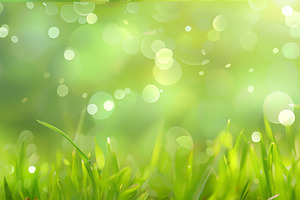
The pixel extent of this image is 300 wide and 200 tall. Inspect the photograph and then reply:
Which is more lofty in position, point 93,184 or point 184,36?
point 184,36

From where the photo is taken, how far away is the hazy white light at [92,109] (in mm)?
971

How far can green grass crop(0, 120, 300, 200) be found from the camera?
91 cm

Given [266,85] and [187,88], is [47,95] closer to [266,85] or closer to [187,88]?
[187,88]

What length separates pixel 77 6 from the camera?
986mm

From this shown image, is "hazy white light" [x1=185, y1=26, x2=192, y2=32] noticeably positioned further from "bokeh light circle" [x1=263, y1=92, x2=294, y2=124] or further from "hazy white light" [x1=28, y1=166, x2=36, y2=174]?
"hazy white light" [x1=28, y1=166, x2=36, y2=174]

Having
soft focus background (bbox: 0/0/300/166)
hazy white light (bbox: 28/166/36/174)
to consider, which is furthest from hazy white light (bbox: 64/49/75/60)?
hazy white light (bbox: 28/166/36/174)

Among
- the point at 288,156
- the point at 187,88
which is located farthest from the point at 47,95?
the point at 288,156

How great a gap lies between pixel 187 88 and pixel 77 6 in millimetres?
342

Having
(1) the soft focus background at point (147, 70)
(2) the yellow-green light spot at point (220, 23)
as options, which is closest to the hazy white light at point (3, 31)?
(1) the soft focus background at point (147, 70)

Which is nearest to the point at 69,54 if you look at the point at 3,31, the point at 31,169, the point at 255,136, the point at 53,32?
the point at 53,32

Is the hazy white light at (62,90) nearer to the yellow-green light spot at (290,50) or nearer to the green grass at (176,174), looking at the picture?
the green grass at (176,174)

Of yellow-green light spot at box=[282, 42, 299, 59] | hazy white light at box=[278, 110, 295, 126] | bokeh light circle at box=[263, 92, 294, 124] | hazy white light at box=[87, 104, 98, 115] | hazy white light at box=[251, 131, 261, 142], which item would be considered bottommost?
hazy white light at box=[251, 131, 261, 142]

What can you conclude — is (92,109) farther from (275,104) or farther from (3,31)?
(275,104)

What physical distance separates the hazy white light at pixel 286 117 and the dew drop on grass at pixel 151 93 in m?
0.31
